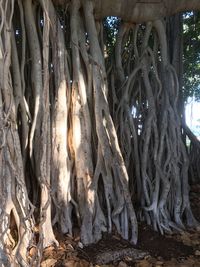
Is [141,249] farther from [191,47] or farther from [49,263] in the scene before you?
[191,47]

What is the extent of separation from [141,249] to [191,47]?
3217 mm

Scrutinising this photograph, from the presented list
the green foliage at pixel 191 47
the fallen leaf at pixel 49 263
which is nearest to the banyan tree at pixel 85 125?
the fallen leaf at pixel 49 263

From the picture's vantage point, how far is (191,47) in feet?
19.6

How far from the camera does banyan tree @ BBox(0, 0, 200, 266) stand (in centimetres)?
319

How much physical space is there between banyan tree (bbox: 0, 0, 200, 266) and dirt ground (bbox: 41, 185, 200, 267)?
10cm

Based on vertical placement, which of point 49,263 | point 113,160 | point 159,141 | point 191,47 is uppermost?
point 191,47

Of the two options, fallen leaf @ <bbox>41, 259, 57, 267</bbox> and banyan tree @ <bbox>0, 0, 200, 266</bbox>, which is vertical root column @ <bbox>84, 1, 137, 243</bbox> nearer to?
banyan tree @ <bbox>0, 0, 200, 266</bbox>

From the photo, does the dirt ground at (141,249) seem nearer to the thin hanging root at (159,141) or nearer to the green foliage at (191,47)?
the thin hanging root at (159,141)

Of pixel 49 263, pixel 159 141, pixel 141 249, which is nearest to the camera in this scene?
pixel 49 263

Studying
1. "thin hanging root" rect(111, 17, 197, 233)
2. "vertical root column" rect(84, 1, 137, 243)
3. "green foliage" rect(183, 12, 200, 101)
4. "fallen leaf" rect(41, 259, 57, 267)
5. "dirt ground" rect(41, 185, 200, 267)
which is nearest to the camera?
"fallen leaf" rect(41, 259, 57, 267)

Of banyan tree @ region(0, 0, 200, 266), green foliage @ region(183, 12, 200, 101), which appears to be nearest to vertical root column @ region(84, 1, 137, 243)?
banyan tree @ region(0, 0, 200, 266)

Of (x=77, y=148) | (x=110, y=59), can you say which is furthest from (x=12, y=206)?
(x=110, y=59)

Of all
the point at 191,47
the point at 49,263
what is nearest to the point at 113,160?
the point at 49,263

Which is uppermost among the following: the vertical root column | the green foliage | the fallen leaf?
the green foliage
